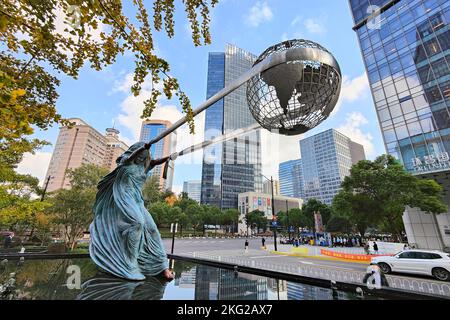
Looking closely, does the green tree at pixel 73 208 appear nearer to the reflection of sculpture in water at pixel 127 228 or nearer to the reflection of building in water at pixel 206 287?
the reflection of sculpture in water at pixel 127 228

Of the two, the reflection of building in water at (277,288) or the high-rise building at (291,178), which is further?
the high-rise building at (291,178)

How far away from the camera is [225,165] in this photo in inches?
3816

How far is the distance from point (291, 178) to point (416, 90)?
160068 millimetres

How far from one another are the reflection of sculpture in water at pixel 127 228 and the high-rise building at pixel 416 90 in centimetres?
2727

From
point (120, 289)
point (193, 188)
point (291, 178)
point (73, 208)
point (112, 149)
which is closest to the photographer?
point (120, 289)

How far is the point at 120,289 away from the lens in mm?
5453

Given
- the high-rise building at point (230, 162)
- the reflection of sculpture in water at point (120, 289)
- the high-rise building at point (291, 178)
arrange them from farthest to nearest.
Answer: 1. the high-rise building at point (291, 178)
2. the high-rise building at point (230, 162)
3. the reflection of sculpture in water at point (120, 289)

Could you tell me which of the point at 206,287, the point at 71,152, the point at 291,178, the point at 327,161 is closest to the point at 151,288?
the point at 206,287

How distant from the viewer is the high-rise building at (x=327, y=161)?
117m

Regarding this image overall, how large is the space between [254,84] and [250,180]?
9445 cm

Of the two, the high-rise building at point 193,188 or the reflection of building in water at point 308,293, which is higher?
the high-rise building at point 193,188

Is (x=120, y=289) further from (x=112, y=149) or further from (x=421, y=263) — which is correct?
(x=112, y=149)

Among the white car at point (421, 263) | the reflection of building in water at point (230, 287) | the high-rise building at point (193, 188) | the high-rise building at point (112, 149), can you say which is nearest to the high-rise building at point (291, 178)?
the high-rise building at point (193, 188)

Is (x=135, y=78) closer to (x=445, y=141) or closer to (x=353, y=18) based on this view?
(x=445, y=141)
